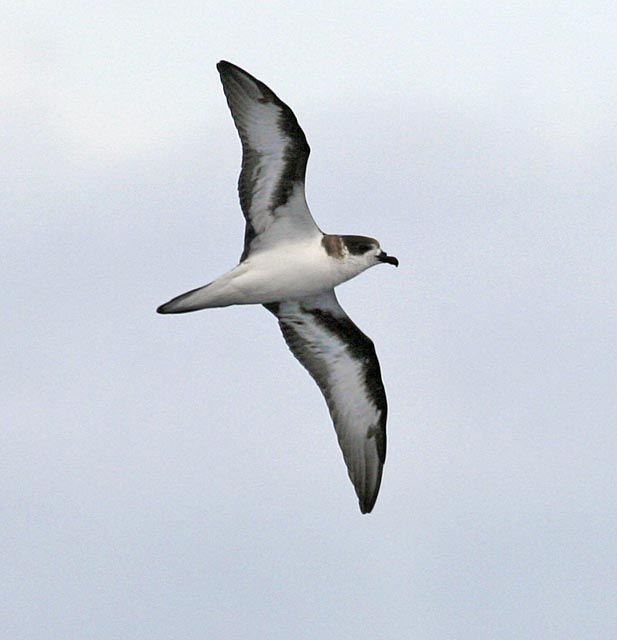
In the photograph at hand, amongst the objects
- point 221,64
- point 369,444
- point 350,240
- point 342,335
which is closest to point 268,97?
point 221,64

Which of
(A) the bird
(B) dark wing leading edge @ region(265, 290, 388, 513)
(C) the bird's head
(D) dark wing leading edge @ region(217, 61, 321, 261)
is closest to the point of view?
(D) dark wing leading edge @ region(217, 61, 321, 261)

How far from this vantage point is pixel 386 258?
21.3m

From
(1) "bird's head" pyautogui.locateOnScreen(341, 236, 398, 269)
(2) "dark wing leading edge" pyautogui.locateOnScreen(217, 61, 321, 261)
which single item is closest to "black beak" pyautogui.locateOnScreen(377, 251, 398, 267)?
(1) "bird's head" pyautogui.locateOnScreen(341, 236, 398, 269)

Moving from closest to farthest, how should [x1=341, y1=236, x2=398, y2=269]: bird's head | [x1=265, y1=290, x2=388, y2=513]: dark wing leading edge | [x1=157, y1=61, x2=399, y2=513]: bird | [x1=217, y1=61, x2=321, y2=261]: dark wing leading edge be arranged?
[x1=217, y1=61, x2=321, y2=261]: dark wing leading edge, [x1=157, y1=61, x2=399, y2=513]: bird, [x1=341, y1=236, x2=398, y2=269]: bird's head, [x1=265, y1=290, x2=388, y2=513]: dark wing leading edge

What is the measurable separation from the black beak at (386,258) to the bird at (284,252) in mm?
13

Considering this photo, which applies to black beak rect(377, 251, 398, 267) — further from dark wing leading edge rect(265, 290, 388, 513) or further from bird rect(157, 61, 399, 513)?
dark wing leading edge rect(265, 290, 388, 513)

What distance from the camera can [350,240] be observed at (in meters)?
21.1

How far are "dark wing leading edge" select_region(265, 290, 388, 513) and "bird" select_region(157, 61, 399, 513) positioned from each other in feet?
0.05

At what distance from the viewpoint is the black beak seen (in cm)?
2128

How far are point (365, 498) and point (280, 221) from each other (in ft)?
14.0

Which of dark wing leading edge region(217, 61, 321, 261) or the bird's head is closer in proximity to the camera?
dark wing leading edge region(217, 61, 321, 261)

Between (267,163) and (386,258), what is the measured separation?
2048 mm

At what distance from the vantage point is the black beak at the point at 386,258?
69.8 feet

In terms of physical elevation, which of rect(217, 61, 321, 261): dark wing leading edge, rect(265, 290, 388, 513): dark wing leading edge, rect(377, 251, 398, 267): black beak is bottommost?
rect(265, 290, 388, 513): dark wing leading edge
